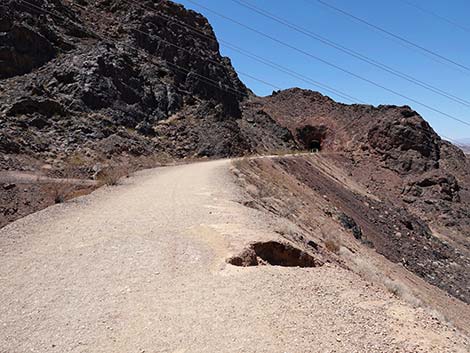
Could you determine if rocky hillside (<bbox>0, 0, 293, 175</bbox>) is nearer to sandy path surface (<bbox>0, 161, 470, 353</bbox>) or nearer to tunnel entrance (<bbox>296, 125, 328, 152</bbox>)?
tunnel entrance (<bbox>296, 125, 328, 152</bbox>)

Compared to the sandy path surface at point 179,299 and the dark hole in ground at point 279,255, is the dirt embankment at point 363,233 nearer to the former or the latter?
the dark hole in ground at point 279,255

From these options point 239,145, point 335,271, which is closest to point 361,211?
point 239,145

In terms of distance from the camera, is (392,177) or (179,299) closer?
(179,299)

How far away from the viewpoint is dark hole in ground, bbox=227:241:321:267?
8.53 meters

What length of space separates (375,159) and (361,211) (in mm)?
22396

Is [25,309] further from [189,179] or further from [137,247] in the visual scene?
[189,179]

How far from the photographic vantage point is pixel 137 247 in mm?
8914

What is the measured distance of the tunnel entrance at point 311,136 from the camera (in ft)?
207

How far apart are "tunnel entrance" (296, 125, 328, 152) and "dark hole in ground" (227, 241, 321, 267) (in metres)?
54.7

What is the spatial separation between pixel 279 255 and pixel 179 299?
2934 millimetres

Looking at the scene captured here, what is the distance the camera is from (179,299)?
21.0 feet

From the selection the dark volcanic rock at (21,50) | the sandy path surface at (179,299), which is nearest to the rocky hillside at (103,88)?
the dark volcanic rock at (21,50)

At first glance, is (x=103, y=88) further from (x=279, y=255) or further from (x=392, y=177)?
(x=279, y=255)

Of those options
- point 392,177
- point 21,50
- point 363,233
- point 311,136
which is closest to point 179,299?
point 363,233
